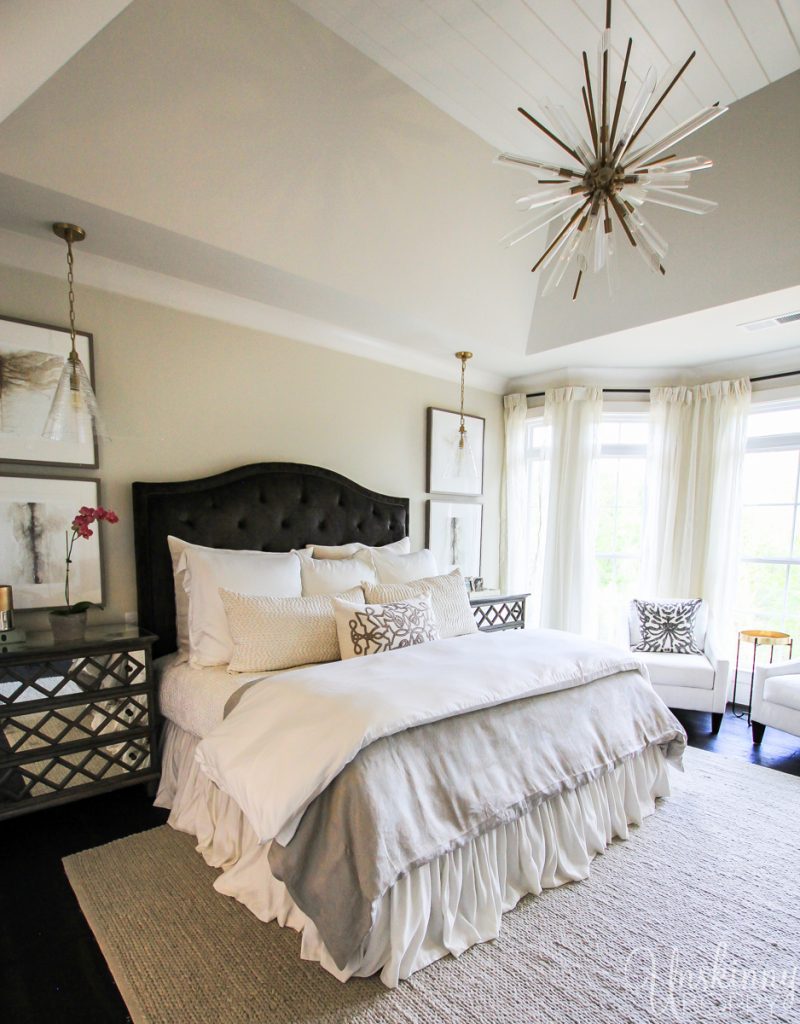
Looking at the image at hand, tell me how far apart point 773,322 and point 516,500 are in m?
2.27

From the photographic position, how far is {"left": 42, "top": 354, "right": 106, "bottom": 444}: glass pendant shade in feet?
7.42

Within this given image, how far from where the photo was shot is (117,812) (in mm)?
2447

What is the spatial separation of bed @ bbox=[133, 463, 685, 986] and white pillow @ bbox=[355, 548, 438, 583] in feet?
2.71

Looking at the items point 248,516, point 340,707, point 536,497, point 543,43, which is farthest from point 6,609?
point 536,497

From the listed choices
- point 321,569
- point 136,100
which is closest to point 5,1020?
point 321,569

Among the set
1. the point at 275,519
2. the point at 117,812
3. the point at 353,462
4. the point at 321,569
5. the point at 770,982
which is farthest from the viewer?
the point at 353,462

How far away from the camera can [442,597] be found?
10.1ft

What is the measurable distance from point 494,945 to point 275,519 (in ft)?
7.47

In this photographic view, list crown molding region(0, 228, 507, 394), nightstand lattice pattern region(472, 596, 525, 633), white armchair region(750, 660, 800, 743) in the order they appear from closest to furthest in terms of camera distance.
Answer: crown molding region(0, 228, 507, 394) → white armchair region(750, 660, 800, 743) → nightstand lattice pattern region(472, 596, 525, 633)

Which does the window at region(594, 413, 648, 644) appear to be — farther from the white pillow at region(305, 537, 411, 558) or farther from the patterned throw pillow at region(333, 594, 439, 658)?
the patterned throw pillow at region(333, 594, 439, 658)

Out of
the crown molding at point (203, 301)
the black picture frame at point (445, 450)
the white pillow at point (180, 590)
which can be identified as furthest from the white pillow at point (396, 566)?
the crown molding at point (203, 301)

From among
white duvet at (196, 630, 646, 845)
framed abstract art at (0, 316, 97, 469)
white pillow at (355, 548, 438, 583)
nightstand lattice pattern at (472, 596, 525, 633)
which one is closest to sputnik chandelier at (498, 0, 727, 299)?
white duvet at (196, 630, 646, 845)

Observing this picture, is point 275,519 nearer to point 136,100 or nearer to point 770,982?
point 136,100

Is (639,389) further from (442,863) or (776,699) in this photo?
(442,863)
